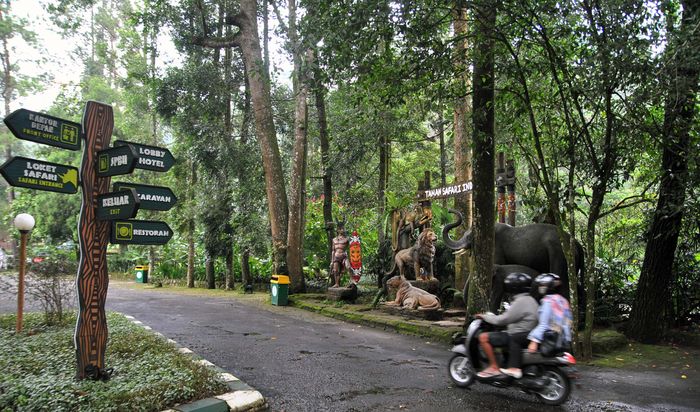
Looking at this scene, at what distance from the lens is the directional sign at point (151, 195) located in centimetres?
493

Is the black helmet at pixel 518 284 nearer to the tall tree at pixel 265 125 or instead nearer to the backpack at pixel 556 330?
the backpack at pixel 556 330

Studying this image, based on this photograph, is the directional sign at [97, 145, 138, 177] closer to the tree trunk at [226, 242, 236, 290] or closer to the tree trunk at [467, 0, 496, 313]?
the tree trunk at [467, 0, 496, 313]

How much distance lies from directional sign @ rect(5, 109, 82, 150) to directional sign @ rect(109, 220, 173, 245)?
3.17 ft

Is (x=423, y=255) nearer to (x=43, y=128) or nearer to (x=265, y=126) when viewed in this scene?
(x=265, y=126)

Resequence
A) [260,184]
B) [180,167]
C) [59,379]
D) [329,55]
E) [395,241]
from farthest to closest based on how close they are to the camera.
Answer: [180,167] → [260,184] → [395,241] → [329,55] → [59,379]

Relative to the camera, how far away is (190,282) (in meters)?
21.9

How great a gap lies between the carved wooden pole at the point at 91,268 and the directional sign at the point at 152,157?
36cm

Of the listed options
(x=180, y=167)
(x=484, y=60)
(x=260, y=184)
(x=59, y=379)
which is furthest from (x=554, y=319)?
(x=180, y=167)

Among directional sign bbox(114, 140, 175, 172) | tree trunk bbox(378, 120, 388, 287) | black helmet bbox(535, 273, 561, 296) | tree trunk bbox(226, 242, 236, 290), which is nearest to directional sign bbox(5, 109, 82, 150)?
directional sign bbox(114, 140, 175, 172)

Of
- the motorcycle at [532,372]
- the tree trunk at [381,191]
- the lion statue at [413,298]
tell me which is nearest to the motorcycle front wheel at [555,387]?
the motorcycle at [532,372]

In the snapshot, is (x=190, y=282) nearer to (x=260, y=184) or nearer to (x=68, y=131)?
(x=260, y=184)

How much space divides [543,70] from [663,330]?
4857 mm

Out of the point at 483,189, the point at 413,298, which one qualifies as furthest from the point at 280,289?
the point at 483,189

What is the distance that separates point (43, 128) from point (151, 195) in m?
1.20
